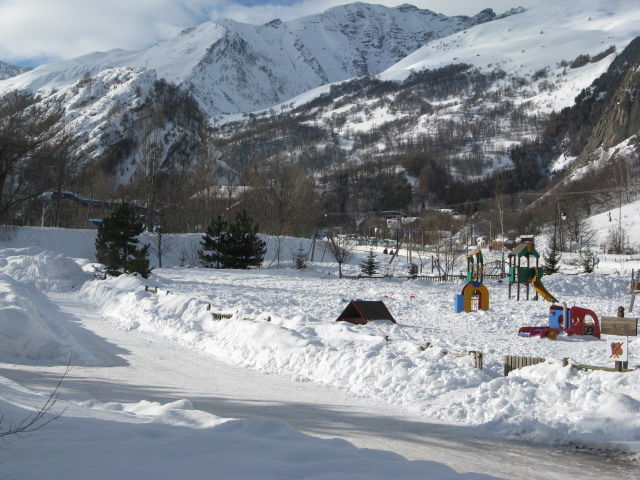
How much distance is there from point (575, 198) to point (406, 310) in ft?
294

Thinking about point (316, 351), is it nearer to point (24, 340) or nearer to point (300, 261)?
point (24, 340)

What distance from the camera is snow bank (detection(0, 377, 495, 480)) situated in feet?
18.1

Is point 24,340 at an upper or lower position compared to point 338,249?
lower

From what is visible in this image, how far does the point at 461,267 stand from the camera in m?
58.5

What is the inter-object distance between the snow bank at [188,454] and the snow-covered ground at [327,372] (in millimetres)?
28

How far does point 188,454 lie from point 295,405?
4.63m

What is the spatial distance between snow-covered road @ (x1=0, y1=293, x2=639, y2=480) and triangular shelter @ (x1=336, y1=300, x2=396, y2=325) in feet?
24.4

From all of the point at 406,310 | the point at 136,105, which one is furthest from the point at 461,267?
the point at 136,105

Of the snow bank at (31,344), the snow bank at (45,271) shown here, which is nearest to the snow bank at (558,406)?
the snow bank at (31,344)

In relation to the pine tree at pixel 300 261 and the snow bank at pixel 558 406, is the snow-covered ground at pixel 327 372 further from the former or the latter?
the pine tree at pixel 300 261

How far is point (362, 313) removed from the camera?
71.2 feet

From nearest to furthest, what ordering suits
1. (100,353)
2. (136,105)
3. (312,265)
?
1. (100,353)
2. (312,265)
3. (136,105)

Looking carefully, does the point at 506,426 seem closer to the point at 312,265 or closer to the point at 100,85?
the point at 312,265

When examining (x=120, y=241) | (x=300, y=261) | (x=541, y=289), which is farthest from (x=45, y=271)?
(x=541, y=289)
